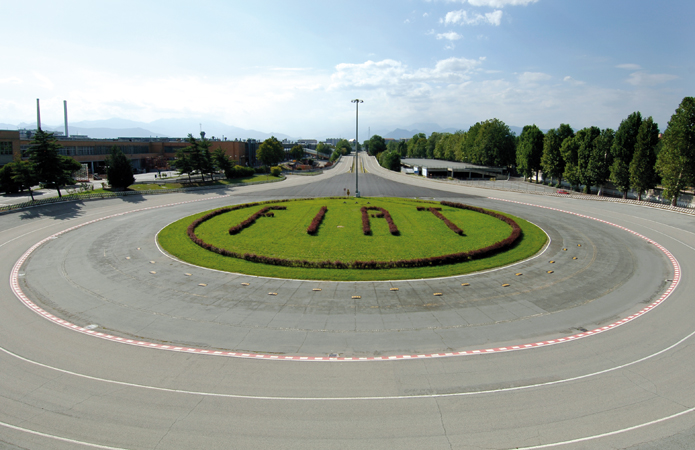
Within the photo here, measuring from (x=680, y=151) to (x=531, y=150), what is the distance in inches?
1598

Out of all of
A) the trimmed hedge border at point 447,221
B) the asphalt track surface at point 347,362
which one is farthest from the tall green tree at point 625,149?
the asphalt track surface at point 347,362

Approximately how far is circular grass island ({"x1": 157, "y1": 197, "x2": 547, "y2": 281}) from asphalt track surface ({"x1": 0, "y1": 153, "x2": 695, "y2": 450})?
2.05 metres

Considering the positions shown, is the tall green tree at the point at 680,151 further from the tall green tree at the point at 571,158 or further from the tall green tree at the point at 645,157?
the tall green tree at the point at 571,158

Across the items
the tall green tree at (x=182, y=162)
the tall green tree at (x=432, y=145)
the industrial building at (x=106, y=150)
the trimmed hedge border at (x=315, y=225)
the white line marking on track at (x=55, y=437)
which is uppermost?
the tall green tree at (x=432, y=145)

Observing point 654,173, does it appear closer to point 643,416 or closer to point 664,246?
point 664,246

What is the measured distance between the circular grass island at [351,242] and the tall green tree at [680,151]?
28.4m

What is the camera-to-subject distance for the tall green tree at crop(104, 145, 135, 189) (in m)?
62.7

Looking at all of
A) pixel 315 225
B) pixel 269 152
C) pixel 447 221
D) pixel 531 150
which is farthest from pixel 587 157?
pixel 269 152

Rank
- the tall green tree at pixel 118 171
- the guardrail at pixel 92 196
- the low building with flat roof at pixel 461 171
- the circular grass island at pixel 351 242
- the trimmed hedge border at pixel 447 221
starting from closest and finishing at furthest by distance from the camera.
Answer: the circular grass island at pixel 351 242 → the trimmed hedge border at pixel 447 221 → the guardrail at pixel 92 196 → the tall green tree at pixel 118 171 → the low building with flat roof at pixel 461 171

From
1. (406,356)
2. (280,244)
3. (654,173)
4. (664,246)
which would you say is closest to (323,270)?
(280,244)

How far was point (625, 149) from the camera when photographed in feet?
201

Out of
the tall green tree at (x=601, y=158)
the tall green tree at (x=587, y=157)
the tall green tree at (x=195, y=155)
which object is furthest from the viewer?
the tall green tree at (x=195, y=155)

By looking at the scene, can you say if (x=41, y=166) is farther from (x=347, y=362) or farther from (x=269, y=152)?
(x=269, y=152)

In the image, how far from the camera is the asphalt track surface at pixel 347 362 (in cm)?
1088
